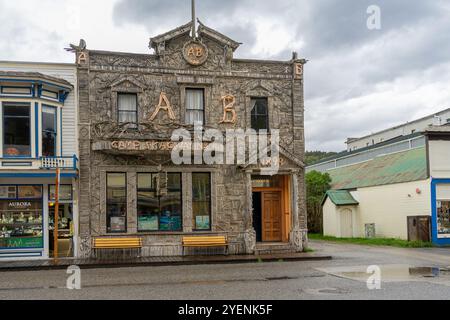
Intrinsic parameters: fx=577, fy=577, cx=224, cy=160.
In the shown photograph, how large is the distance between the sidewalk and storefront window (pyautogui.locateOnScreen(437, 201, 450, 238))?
9686 millimetres

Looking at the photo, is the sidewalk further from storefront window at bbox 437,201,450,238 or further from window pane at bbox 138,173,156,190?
storefront window at bbox 437,201,450,238

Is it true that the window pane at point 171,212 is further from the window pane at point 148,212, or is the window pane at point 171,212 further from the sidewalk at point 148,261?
the sidewalk at point 148,261

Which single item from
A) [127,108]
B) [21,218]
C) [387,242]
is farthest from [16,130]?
[387,242]

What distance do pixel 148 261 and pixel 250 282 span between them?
22.0 ft

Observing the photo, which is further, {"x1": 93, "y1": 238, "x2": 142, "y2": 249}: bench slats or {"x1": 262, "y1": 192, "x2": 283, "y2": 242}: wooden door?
{"x1": 262, "y1": 192, "x2": 283, "y2": 242}: wooden door

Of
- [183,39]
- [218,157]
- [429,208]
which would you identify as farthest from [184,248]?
[429,208]

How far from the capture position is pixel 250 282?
1505 centimetres

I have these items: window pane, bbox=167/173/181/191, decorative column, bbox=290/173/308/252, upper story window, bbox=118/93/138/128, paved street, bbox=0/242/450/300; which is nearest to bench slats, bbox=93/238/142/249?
window pane, bbox=167/173/181/191

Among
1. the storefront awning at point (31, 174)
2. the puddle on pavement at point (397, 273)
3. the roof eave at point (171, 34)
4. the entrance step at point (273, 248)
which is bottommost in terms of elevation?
the puddle on pavement at point (397, 273)

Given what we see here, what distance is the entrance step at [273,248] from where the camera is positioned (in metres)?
23.6

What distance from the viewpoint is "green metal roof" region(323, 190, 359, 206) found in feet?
120

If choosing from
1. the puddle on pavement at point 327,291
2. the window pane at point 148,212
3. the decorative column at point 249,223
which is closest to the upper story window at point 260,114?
the decorative column at point 249,223

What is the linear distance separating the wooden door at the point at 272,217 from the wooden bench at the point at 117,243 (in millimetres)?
5978

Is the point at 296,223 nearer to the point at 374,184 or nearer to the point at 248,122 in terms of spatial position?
the point at 248,122
